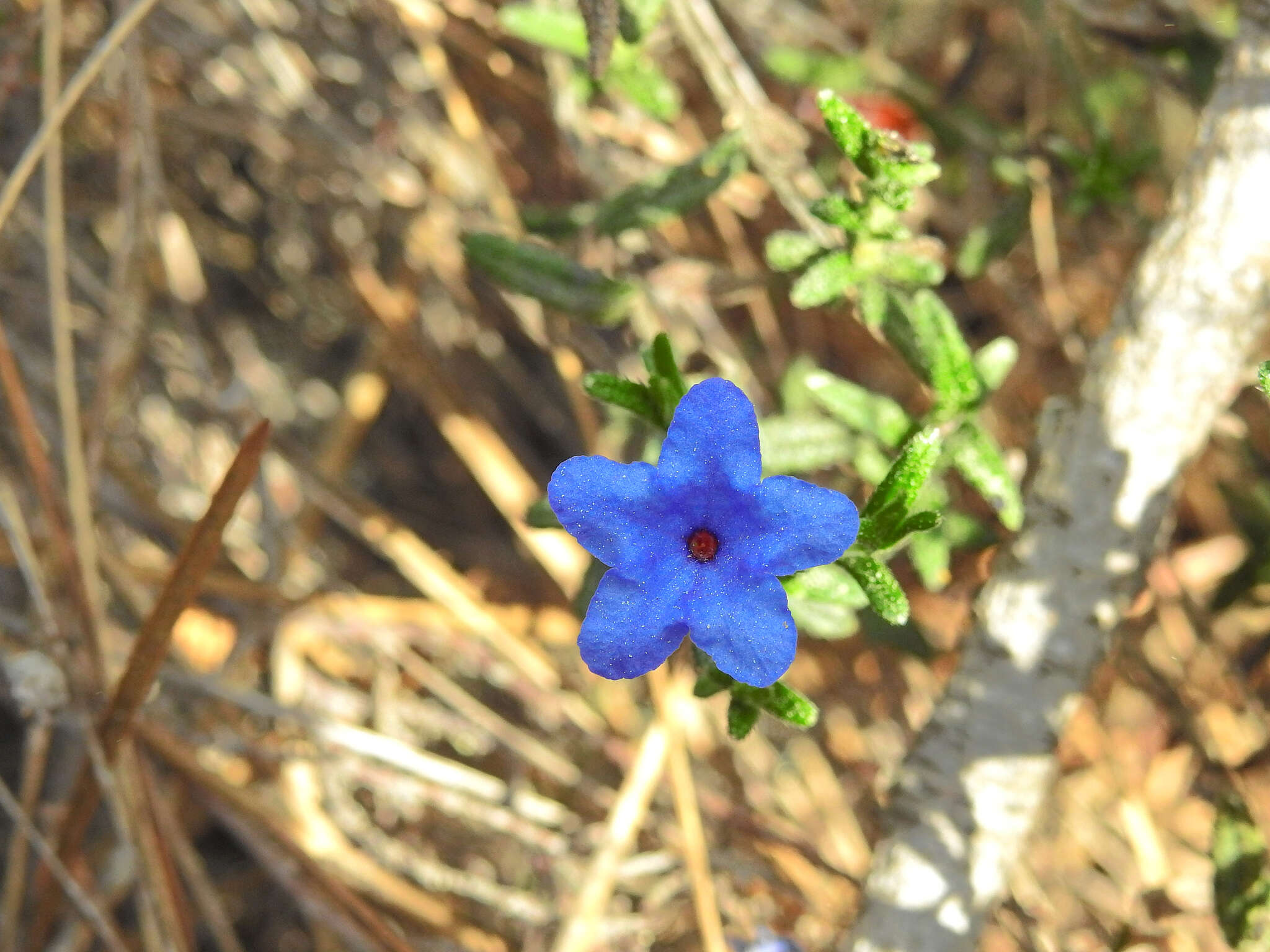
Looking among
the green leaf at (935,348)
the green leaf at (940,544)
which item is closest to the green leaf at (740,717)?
the green leaf at (940,544)

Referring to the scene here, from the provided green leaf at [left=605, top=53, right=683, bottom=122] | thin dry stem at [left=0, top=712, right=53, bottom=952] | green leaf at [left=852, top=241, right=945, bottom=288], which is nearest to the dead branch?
green leaf at [left=852, top=241, right=945, bottom=288]

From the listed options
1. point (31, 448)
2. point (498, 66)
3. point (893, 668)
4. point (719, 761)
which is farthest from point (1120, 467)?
point (31, 448)

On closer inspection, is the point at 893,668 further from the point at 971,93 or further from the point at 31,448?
the point at 31,448

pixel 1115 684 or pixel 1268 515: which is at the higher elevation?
pixel 1268 515

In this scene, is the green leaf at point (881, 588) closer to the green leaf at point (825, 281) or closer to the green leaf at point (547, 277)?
the green leaf at point (825, 281)

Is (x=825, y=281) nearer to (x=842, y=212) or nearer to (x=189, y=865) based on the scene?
(x=842, y=212)

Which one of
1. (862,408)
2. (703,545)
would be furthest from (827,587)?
(862,408)

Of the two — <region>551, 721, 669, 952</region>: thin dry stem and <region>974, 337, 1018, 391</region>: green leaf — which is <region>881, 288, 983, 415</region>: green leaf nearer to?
<region>974, 337, 1018, 391</region>: green leaf
